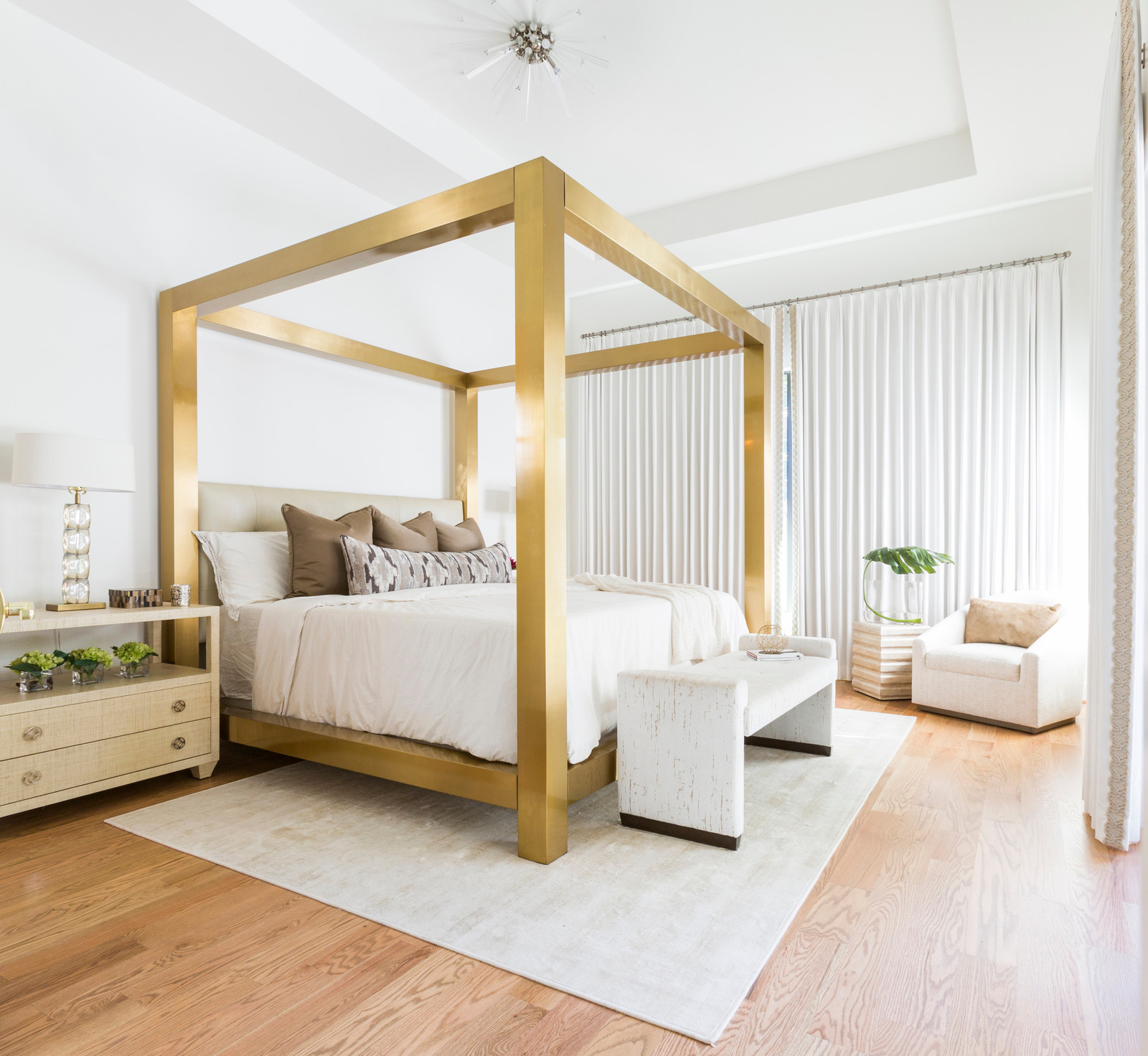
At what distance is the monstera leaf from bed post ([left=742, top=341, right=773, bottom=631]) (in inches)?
35.7

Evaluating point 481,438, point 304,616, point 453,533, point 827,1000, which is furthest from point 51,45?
point 827,1000

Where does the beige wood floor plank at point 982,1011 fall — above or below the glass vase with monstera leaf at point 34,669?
below

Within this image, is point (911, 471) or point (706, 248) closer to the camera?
point (911, 471)

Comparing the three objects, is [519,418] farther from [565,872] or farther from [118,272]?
[118,272]

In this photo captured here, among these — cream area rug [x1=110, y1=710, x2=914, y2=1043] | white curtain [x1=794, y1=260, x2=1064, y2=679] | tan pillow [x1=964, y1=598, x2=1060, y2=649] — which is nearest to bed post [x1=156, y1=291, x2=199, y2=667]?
cream area rug [x1=110, y1=710, x2=914, y2=1043]

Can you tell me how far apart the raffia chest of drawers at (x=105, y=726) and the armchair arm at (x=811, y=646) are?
2.27 meters

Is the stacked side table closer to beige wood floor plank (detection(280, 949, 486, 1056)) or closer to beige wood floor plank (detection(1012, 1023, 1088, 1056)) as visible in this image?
beige wood floor plank (detection(1012, 1023, 1088, 1056))

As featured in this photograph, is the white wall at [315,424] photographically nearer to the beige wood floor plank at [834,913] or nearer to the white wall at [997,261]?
the white wall at [997,261]

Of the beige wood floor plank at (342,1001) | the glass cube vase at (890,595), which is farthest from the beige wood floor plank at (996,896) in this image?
the glass cube vase at (890,595)

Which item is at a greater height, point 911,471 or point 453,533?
point 911,471

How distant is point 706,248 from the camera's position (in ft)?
17.2

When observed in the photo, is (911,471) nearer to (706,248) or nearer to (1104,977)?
(706,248)

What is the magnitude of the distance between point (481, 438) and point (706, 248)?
6.86 ft

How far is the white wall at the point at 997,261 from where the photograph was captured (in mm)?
4402
